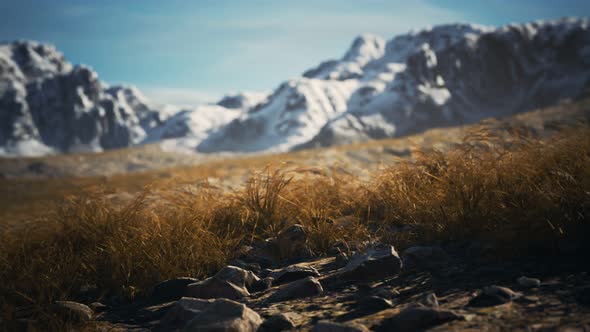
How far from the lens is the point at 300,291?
8.31 feet

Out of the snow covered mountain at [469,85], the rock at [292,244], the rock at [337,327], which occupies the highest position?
the snow covered mountain at [469,85]

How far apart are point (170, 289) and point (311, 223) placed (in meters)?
1.35

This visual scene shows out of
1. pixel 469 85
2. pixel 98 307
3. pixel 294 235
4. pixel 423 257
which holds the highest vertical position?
pixel 469 85

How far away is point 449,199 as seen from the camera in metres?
3.18

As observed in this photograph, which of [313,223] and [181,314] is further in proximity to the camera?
[313,223]

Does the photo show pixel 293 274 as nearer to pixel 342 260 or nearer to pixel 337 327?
pixel 342 260

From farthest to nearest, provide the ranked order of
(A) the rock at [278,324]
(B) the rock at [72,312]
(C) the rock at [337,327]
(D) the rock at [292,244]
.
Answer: (D) the rock at [292,244], (B) the rock at [72,312], (A) the rock at [278,324], (C) the rock at [337,327]

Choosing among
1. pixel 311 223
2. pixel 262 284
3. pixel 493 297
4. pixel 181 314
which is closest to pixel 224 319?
pixel 181 314

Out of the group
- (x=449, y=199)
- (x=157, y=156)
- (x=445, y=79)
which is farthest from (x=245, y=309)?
(x=445, y=79)

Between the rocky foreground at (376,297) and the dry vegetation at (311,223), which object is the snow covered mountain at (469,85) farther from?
the rocky foreground at (376,297)

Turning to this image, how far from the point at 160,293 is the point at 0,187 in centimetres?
2030

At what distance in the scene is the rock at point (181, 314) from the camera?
7.38 ft

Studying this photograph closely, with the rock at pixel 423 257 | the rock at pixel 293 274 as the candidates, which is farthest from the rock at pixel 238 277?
the rock at pixel 423 257

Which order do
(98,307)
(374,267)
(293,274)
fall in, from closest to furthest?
(374,267) < (98,307) < (293,274)
